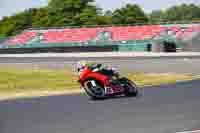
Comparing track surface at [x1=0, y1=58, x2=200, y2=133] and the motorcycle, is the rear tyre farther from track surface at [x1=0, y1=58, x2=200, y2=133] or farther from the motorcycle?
track surface at [x1=0, y1=58, x2=200, y2=133]

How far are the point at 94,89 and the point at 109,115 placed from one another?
402 centimetres

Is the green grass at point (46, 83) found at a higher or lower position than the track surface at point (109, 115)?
lower

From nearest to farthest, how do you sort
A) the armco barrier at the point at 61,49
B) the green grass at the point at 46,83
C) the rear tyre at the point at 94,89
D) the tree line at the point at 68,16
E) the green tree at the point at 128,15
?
the rear tyre at the point at 94,89, the green grass at the point at 46,83, the armco barrier at the point at 61,49, the tree line at the point at 68,16, the green tree at the point at 128,15

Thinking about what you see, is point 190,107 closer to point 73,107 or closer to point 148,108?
point 148,108

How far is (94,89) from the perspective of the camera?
15.3 metres

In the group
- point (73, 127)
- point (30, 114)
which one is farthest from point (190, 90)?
point (73, 127)

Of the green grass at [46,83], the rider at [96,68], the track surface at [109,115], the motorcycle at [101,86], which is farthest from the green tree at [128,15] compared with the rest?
the track surface at [109,115]

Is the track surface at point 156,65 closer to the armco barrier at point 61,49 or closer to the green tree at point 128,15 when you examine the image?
the armco barrier at point 61,49

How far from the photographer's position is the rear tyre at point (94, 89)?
600 inches

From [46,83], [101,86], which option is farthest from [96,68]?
[46,83]

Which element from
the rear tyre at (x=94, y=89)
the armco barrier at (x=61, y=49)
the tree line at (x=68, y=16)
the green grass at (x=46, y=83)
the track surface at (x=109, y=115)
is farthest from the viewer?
the tree line at (x=68, y=16)

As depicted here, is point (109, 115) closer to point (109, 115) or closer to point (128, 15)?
point (109, 115)

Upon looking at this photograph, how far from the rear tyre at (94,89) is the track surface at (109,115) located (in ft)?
1.02

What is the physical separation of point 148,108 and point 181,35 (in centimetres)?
5237
